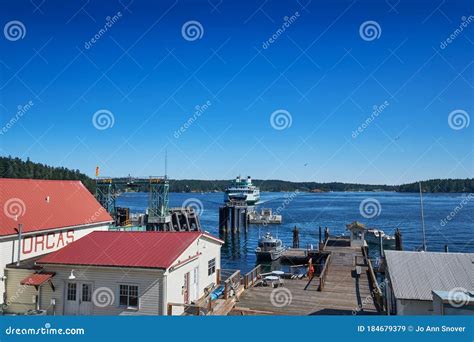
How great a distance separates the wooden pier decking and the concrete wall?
33.8 feet

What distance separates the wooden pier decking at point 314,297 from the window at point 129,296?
3.83 metres

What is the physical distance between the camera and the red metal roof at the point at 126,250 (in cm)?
1388

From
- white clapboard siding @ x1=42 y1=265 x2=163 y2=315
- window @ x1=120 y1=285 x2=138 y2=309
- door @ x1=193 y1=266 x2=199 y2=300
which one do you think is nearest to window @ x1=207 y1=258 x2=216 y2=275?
door @ x1=193 y1=266 x2=199 y2=300

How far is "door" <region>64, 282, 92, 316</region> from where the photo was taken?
554 inches

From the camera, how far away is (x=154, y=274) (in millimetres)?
13438

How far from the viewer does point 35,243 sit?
1798 cm

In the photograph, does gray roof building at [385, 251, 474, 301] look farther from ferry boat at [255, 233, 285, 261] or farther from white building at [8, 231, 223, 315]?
ferry boat at [255, 233, 285, 261]

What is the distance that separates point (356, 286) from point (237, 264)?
2158 centimetres

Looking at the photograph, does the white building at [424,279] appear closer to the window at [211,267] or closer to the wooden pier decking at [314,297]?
the wooden pier decking at [314,297]

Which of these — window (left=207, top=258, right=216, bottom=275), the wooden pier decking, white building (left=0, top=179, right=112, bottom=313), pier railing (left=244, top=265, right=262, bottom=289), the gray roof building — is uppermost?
white building (left=0, top=179, right=112, bottom=313)

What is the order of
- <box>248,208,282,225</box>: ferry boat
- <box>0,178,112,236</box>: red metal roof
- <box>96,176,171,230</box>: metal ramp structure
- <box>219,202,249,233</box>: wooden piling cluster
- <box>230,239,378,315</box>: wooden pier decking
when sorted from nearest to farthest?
<box>230,239,378,315</box>: wooden pier decking, <box>0,178,112,236</box>: red metal roof, <box>96,176,171,230</box>: metal ramp structure, <box>219,202,249,233</box>: wooden piling cluster, <box>248,208,282,225</box>: ferry boat

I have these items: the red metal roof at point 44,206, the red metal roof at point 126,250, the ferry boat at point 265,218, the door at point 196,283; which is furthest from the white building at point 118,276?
the ferry boat at point 265,218

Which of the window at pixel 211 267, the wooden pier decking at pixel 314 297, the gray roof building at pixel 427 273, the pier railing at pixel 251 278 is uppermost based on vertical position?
the gray roof building at pixel 427 273

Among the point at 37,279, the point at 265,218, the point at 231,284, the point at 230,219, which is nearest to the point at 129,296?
the point at 37,279
